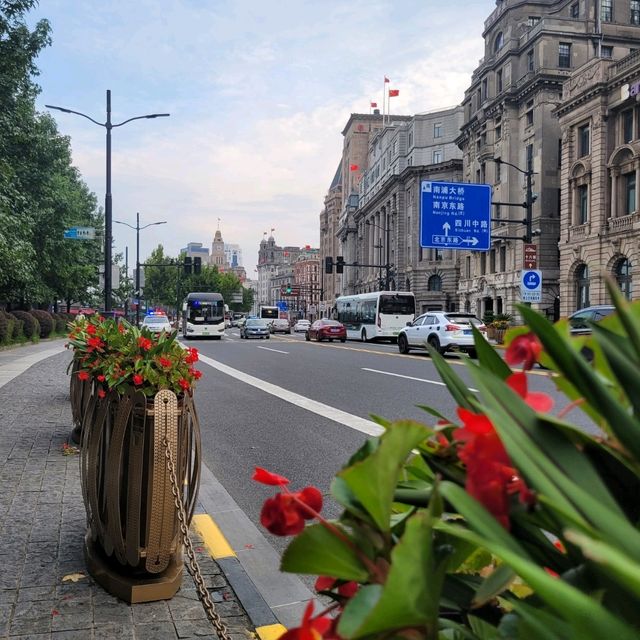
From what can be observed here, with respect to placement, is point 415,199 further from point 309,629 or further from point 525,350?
point 309,629

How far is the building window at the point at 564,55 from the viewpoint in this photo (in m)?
48.1

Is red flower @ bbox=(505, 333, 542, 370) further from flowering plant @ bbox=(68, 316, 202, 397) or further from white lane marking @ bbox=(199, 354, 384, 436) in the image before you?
white lane marking @ bbox=(199, 354, 384, 436)

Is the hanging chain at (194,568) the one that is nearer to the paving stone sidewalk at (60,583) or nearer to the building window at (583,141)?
the paving stone sidewalk at (60,583)

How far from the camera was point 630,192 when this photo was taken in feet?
123

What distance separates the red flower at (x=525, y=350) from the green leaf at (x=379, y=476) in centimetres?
23

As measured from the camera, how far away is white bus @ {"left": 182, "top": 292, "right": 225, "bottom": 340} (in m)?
41.1

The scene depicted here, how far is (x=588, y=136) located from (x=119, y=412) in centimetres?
4314

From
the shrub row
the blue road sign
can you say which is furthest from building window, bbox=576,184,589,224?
the shrub row

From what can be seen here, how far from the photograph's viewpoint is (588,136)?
134 ft

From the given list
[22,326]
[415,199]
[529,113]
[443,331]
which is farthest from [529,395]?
[415,199]

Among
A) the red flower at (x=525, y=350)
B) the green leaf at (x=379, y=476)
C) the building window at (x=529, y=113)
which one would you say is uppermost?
the building window at (x=529, y=113)

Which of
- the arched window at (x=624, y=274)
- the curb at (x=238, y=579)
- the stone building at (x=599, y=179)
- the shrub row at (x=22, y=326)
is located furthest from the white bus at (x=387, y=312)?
the curb at (x=238, y=579)

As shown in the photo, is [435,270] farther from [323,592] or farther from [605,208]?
[323,592]

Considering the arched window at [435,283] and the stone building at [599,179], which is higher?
the stone building at [599,179]
